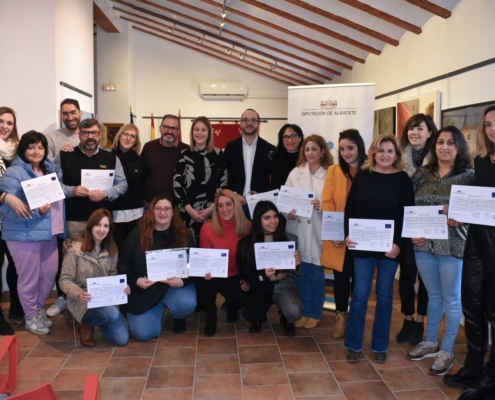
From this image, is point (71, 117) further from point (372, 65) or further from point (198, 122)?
point (372, 65)

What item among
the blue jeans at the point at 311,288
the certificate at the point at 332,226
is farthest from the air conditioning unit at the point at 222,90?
the certificate at the point at 332,226

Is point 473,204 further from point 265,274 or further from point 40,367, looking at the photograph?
point 40,367

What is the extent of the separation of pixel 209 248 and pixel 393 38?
14.4 feet

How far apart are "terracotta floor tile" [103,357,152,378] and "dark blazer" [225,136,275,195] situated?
1.69m

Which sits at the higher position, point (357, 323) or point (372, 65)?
point (372, 65)

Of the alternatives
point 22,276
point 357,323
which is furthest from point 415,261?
point 22,276

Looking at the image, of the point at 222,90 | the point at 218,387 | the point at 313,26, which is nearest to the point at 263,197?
the point at 218,387

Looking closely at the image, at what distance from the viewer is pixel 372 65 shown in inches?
286

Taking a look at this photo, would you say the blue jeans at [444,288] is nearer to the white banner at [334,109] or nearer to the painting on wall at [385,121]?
the white banner at [334,109]

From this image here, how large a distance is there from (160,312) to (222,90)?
29.0ft

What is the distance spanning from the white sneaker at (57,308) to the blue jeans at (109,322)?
0.76 meters

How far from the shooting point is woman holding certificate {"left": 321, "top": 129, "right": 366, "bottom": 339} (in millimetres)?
3320

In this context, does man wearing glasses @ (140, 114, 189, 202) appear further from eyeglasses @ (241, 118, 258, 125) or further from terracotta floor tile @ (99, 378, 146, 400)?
Answer: terracotta floor tile @ (99, 378, 146, 400)

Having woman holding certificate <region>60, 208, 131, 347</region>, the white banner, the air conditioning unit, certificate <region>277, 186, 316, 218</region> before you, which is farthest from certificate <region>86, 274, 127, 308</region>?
the air conditioning unit
